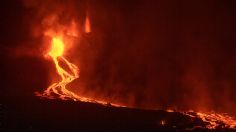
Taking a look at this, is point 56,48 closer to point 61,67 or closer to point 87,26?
point 87,26

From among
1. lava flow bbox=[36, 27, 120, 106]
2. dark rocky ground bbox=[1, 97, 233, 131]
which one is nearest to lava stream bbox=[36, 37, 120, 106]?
lava flow bbox=[36, 27, 120, 106]

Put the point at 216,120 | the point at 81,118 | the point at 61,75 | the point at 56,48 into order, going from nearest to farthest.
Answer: the point at 81,118
the point at 216,120
the point at 61,75
the point at 56,48

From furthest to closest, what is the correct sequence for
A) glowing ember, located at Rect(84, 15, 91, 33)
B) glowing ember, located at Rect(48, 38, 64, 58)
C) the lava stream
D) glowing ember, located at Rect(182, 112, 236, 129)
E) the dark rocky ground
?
1. glowing ember, located at Rect(84, 15, 91, 33)
2. glowing ember, located at Rect(48, 38, 64, 58)
3. the lava stream
4. glowing ember, located at Rect(182, 112, 236, 129)
5. the dark rocky ground

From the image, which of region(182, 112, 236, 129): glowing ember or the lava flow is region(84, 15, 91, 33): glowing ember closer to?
the lava flow

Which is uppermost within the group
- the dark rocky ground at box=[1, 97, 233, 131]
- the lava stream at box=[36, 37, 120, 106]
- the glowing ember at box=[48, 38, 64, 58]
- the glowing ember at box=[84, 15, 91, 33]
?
the glowing ember at box=[84, 15, 91, 33]

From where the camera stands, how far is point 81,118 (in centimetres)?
1072

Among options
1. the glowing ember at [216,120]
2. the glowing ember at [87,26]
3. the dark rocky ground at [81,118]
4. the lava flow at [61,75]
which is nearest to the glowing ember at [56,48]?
the lava flow at [61,75]

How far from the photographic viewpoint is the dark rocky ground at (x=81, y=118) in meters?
9.91

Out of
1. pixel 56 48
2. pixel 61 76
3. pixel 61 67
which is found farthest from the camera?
pixel 56 48

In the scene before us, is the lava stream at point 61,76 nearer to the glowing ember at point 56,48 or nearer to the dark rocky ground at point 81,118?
the glowing ember at point 56,48

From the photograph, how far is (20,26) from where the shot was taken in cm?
1838

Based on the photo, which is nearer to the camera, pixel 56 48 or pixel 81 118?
pixel 81 118

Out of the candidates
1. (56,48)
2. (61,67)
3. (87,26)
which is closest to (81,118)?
(61,67)

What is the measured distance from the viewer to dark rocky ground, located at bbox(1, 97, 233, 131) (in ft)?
32.5
